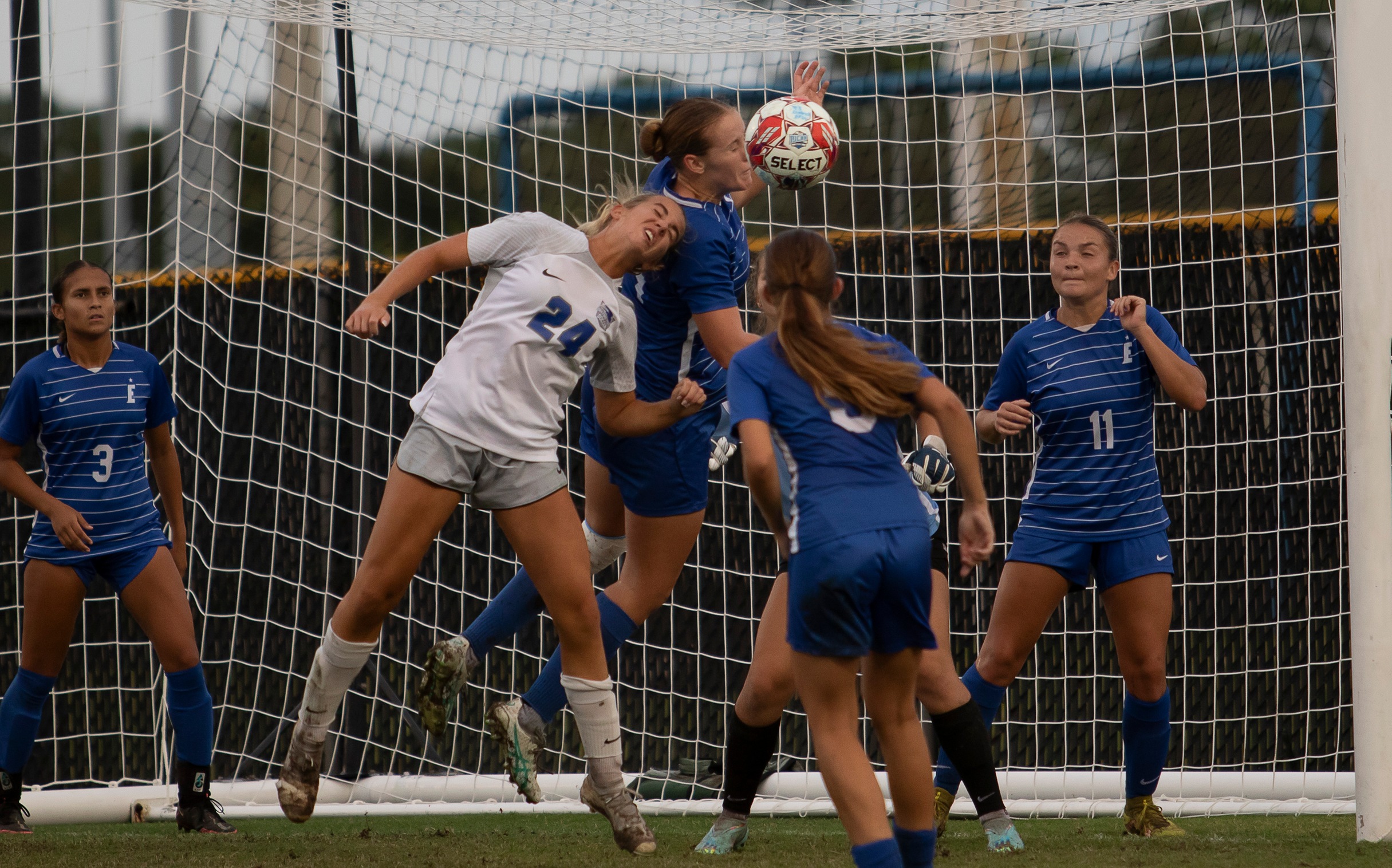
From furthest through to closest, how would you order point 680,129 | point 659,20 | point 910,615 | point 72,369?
point 659,20, point 72,369, point 680,129, point 910,615

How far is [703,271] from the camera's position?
13.1 ft

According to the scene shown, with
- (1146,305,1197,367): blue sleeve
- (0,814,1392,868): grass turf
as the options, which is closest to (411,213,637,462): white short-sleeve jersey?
(0,814,1392,868): grass turf

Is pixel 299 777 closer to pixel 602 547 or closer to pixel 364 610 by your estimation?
pixel 364 610

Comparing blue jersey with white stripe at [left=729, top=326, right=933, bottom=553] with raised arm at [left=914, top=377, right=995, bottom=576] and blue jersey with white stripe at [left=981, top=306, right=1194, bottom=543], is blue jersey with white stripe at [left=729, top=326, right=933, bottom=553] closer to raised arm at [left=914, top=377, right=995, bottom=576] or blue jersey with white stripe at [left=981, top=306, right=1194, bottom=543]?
raised arm at [left=914, top=377, right=995, bottom=576]

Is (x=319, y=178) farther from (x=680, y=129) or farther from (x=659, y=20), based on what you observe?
(x=680, y=129)

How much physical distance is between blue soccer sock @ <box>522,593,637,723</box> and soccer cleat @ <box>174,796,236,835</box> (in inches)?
52.5

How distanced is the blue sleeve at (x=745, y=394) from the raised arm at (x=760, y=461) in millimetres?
18

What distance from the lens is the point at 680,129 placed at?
13.4 feet

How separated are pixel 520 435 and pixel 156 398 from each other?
1810 millimetres

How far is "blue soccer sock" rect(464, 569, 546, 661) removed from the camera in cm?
429

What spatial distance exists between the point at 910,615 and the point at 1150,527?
166 centimetres

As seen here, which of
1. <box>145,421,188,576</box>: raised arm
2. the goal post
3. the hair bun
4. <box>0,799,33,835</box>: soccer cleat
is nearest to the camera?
the goal post

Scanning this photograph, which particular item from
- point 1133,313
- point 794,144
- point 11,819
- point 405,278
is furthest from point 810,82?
point 11,819

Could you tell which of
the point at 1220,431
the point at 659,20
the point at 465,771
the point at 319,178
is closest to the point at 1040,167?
the point at 1220,431
